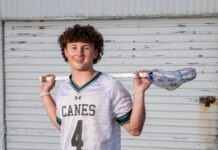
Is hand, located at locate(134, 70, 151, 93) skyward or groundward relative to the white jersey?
skyward

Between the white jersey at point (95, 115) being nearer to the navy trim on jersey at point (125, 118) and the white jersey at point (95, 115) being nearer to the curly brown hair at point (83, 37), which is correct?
the navy trim on jersey at point (125, 118)

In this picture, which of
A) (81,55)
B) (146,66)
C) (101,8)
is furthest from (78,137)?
(101,8)

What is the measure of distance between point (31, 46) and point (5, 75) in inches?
20.5

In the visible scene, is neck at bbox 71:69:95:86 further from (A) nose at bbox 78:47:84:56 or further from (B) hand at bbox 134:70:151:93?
(B) hand at bbox 134:70:151:93

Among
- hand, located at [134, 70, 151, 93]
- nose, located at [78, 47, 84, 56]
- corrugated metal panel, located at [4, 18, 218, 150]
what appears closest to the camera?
hand, located at [134, 70, 151, 93]

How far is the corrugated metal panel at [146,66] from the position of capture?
4.98 m

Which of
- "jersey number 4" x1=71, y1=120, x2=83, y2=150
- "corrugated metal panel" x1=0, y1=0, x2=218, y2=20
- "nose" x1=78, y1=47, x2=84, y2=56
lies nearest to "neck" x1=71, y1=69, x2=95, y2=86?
"nose" x1=78, y1=47, x2=84, y2=56

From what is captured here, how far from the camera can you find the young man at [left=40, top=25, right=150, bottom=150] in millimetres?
2492

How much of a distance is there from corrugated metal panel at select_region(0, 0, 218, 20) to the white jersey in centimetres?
254

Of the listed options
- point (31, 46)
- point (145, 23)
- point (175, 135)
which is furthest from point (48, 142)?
point (145, 23)

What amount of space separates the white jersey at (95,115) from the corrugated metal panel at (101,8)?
99.9 inches

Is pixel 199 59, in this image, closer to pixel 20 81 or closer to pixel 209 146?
pixel 209 146

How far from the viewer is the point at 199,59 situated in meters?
4.97

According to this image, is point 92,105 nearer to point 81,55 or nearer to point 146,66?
point 81,55
